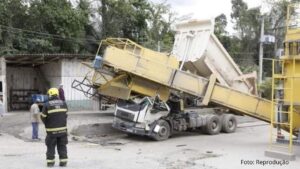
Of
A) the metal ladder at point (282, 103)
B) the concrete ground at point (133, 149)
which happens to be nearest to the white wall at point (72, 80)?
the concrete ground at point (133, 149)

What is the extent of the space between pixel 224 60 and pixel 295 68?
15.7 feet

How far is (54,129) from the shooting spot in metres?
10.9

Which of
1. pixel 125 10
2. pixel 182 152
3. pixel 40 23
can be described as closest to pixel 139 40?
pixel 125 10

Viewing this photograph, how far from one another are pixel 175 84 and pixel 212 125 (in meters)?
3.24

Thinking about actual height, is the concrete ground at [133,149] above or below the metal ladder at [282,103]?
below

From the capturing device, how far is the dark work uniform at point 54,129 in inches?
427

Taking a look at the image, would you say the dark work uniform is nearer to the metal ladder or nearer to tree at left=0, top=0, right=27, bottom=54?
the metal ladder

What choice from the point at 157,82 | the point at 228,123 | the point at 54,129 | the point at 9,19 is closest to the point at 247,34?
the point at 9,19

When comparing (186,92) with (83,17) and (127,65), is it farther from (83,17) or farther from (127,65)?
(83,17)

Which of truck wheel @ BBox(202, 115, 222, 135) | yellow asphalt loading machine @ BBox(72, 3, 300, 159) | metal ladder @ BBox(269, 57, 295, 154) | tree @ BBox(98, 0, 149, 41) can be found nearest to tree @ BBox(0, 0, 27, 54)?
tree @ BBox(98, 0, 149, 41)

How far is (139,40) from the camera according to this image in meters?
39.8

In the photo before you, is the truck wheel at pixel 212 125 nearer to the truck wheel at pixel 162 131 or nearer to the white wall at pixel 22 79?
the truck wheel at pixel 162 131

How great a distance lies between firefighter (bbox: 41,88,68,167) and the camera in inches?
427

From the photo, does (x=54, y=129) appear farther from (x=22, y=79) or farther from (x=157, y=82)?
(x=22, y=79)
